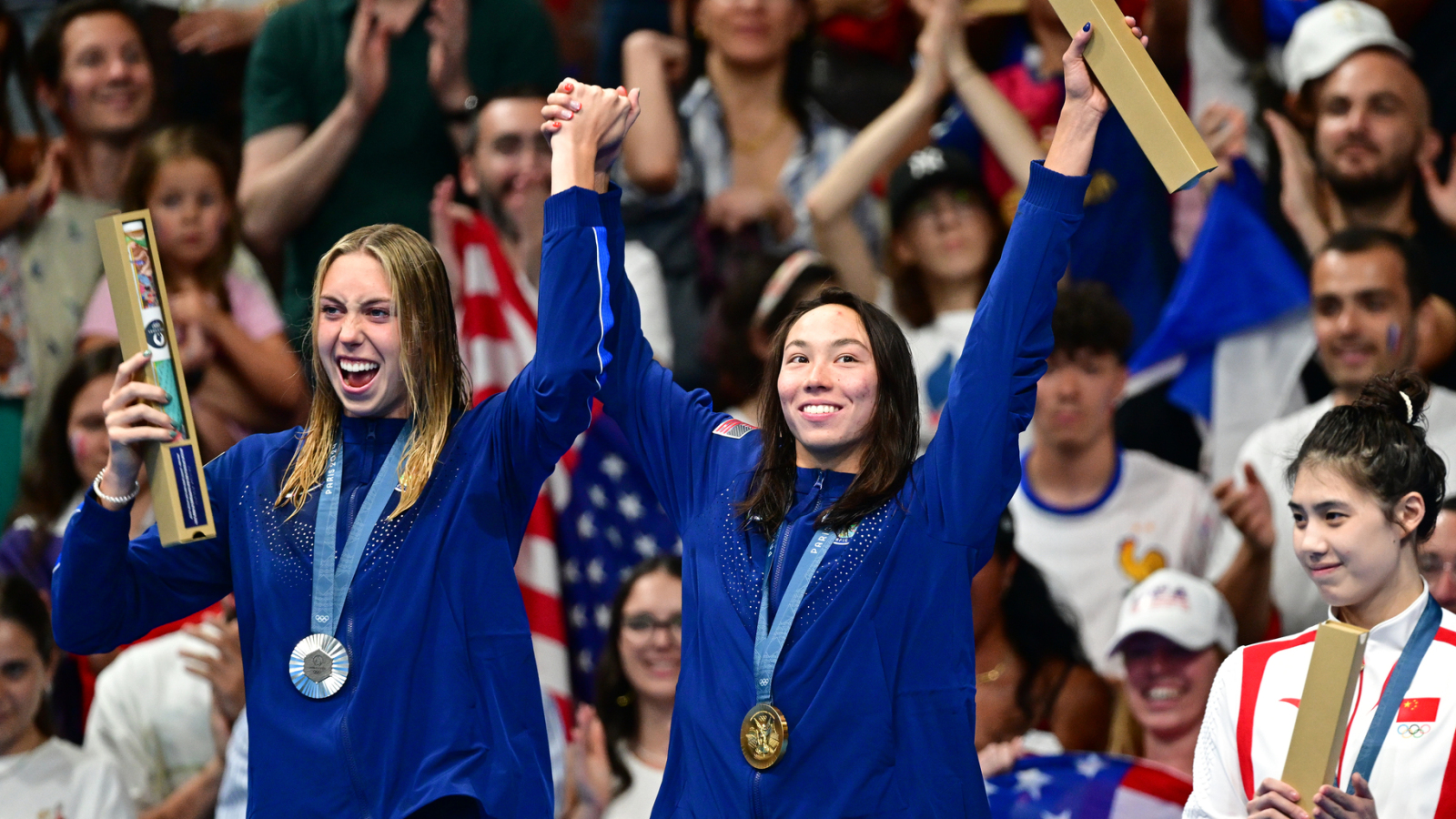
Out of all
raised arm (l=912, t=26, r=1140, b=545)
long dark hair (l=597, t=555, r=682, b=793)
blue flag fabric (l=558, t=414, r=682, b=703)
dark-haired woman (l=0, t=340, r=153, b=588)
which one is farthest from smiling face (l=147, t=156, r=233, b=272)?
raised arm (l=912, t=26, r=1140, b=545)

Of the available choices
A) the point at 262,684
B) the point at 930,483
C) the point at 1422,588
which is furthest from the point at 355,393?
the point at 1422,588

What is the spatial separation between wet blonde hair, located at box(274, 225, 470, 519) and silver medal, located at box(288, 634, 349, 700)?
279 mm

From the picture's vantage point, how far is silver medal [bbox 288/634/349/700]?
3.29m

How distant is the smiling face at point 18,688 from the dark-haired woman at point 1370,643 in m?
3.44

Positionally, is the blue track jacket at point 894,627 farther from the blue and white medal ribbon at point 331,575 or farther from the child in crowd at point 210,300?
the child in crowd at point 210,300

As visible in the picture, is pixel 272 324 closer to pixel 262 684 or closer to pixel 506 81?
pixel 506 81

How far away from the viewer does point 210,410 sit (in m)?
6.27

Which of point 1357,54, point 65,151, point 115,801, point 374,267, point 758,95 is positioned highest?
point 65,151

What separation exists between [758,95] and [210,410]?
246cm

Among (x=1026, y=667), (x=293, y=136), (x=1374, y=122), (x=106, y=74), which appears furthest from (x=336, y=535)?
(x=1374, y=122)

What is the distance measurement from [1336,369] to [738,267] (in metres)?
2.18

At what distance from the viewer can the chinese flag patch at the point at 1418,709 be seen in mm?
3395

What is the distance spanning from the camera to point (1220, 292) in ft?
20.3

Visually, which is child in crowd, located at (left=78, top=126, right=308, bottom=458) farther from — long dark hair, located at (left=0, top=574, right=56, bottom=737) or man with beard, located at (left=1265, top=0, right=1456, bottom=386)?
man with beard, located at (left=1265, top=0, right=1456, bottom=386)
